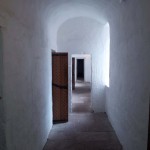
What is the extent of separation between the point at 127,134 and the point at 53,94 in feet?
7.61

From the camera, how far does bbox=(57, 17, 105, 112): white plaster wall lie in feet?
17.5

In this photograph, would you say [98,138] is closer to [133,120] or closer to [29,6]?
[133,120]

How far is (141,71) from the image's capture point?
6.77ft

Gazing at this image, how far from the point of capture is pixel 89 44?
5.43 metres

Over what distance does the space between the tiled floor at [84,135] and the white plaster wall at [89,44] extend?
2.62 ft

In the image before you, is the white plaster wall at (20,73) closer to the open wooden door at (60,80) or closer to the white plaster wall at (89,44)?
the open wooden door at (60,80)

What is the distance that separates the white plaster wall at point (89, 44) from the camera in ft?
17.5

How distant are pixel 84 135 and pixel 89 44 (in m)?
2.88

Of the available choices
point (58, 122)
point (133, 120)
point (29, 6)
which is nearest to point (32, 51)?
point (29, 6)

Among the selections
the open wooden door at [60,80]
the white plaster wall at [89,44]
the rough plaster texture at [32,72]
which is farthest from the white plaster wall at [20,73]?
the white plaster wall at [89,44]

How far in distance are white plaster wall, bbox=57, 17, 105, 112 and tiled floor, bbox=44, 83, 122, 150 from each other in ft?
2.62

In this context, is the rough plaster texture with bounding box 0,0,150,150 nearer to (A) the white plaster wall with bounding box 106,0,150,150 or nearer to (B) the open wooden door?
(A) the white plaster wall with bounding box 106,0,150,150

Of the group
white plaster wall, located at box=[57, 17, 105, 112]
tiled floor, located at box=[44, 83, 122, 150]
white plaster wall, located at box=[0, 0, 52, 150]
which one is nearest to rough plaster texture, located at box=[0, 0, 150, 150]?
white plaster wall, located at box=[0, 0, 52, 150]

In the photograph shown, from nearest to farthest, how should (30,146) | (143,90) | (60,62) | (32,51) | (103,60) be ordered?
1. (143,90)
2. (30,146)
3. (32,51)
4. (60,62)
5. (103,60)
